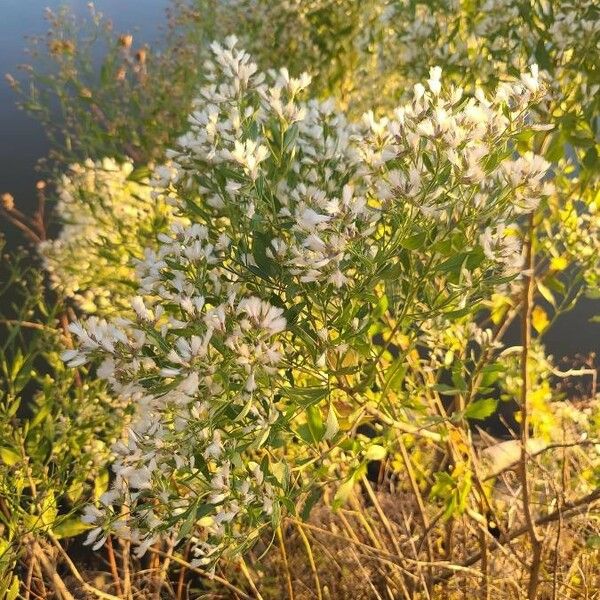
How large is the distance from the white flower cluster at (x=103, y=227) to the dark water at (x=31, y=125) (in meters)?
1.79

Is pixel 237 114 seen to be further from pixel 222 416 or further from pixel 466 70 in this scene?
pixel 466 70

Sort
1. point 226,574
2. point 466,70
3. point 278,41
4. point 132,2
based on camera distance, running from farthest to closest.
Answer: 1. point 132,2
2. point 226,574
3. point 278,41
4. point 466,70

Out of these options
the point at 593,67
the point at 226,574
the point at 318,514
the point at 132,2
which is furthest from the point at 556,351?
the point at 132,2

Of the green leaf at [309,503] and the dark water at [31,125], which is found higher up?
the dark water at [31,125]

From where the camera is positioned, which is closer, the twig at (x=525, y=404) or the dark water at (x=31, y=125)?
the twig at (x=525, y=404)

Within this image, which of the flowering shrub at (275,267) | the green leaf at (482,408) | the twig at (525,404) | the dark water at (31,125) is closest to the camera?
the flowering shrub at (275,267)

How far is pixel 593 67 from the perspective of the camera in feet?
3.86

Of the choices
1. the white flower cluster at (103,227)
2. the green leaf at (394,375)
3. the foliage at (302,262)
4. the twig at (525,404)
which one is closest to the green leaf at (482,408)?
the foliage at (302,262)

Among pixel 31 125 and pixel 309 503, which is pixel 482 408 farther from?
pixel 31 125

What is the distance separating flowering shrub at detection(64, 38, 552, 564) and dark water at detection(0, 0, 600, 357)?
2014 millimetres

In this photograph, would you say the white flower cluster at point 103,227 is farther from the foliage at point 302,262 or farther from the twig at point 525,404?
the twig at point 525,404

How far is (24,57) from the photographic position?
161 inches

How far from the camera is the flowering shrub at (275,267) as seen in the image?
699 millimetres

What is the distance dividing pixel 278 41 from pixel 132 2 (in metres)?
3.29
